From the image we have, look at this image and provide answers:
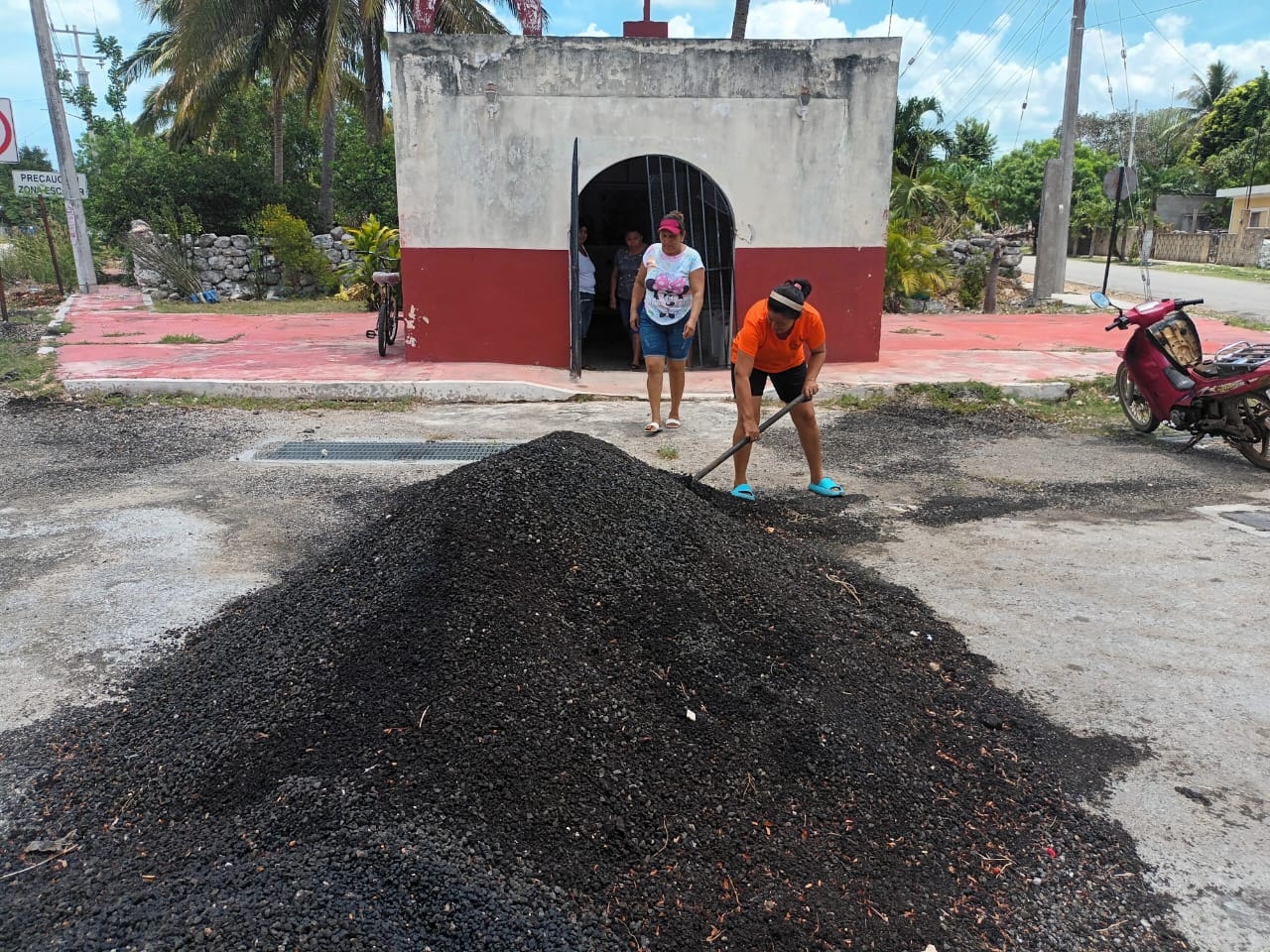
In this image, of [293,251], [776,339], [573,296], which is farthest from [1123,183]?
[293,251]

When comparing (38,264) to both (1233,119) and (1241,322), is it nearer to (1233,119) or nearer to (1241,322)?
(1241,322)

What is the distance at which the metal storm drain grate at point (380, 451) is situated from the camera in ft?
21.4

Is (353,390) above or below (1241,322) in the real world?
above

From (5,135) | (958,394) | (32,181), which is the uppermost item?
(5,135)

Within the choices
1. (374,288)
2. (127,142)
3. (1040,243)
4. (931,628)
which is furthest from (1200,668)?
(127,142)

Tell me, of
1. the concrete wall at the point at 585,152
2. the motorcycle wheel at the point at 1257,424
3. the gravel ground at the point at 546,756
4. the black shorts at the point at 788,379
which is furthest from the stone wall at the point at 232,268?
the motorcycle wheel at the point at 1257,424

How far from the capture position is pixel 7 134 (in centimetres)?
1202

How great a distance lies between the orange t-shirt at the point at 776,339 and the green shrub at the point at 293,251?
15182mm

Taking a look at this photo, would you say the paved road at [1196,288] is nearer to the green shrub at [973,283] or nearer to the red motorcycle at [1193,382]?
the green shrub at [973,283]

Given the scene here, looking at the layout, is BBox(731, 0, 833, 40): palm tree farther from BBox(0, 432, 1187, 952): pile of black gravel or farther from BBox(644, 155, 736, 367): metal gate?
BBox(0, 432, 1187, 952): pile of black gravel

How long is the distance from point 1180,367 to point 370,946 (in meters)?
6.80

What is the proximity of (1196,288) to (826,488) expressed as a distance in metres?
20.8

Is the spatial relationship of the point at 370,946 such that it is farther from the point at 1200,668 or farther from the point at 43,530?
the point at 43,530

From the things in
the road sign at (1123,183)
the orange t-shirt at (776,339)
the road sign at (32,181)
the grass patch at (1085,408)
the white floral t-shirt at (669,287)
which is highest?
the road sign at (32,181)
